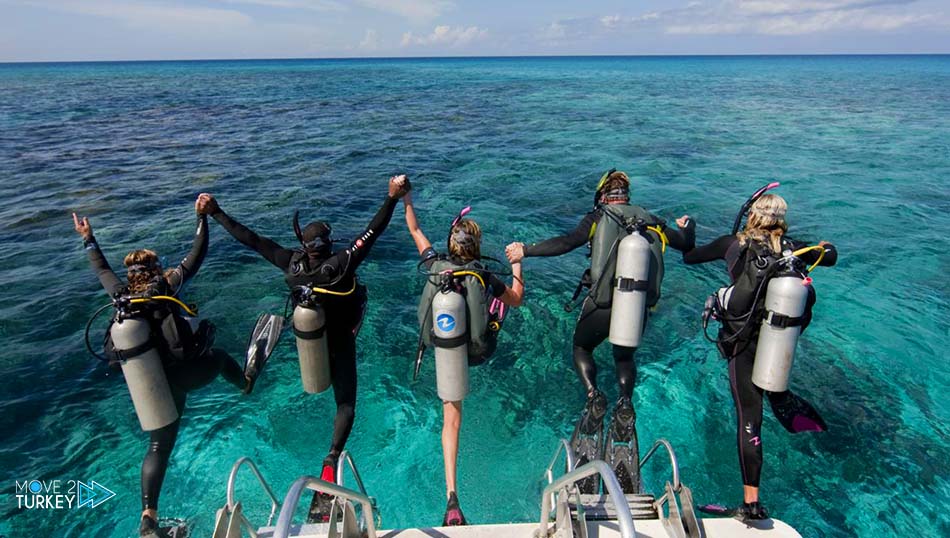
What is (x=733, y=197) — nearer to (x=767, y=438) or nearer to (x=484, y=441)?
(x=767, y=438)

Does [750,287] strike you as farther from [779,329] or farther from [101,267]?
[101,267]

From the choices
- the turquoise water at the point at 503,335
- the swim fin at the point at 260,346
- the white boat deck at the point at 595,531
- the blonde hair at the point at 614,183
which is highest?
the blonde hair at the point at 614,183

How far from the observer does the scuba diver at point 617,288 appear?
4898mm

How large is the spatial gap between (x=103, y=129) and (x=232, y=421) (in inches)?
1184

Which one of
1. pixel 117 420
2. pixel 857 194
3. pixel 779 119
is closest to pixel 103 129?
pixel 117 420

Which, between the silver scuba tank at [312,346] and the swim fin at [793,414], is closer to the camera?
the silver scuba tank at [312,346]

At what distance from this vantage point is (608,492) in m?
3.07

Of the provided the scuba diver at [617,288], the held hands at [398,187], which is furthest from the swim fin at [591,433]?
the held hands at [398,187]

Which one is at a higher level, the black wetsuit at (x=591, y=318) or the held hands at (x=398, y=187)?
the held hands at (x=398, y=187)

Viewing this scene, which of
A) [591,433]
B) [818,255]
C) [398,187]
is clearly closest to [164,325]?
[398,187]

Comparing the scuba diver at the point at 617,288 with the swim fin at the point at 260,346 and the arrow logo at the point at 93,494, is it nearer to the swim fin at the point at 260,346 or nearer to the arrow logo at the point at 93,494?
the swim fin at the point at 260,346

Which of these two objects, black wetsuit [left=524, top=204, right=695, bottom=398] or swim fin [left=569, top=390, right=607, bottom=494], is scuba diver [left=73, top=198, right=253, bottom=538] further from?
swim fin [left=569, top=390, right=607, bottom=494]

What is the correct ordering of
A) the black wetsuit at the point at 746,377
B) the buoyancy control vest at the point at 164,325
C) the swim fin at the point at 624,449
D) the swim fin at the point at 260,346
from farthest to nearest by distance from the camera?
the swim fin at the point at 260,346, the swim fin at the point at 624,449, the black wetsuit at the point at 746,377, the buoyancy control vest at the point at 164,325

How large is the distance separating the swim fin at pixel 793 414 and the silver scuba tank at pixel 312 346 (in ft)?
14.2
